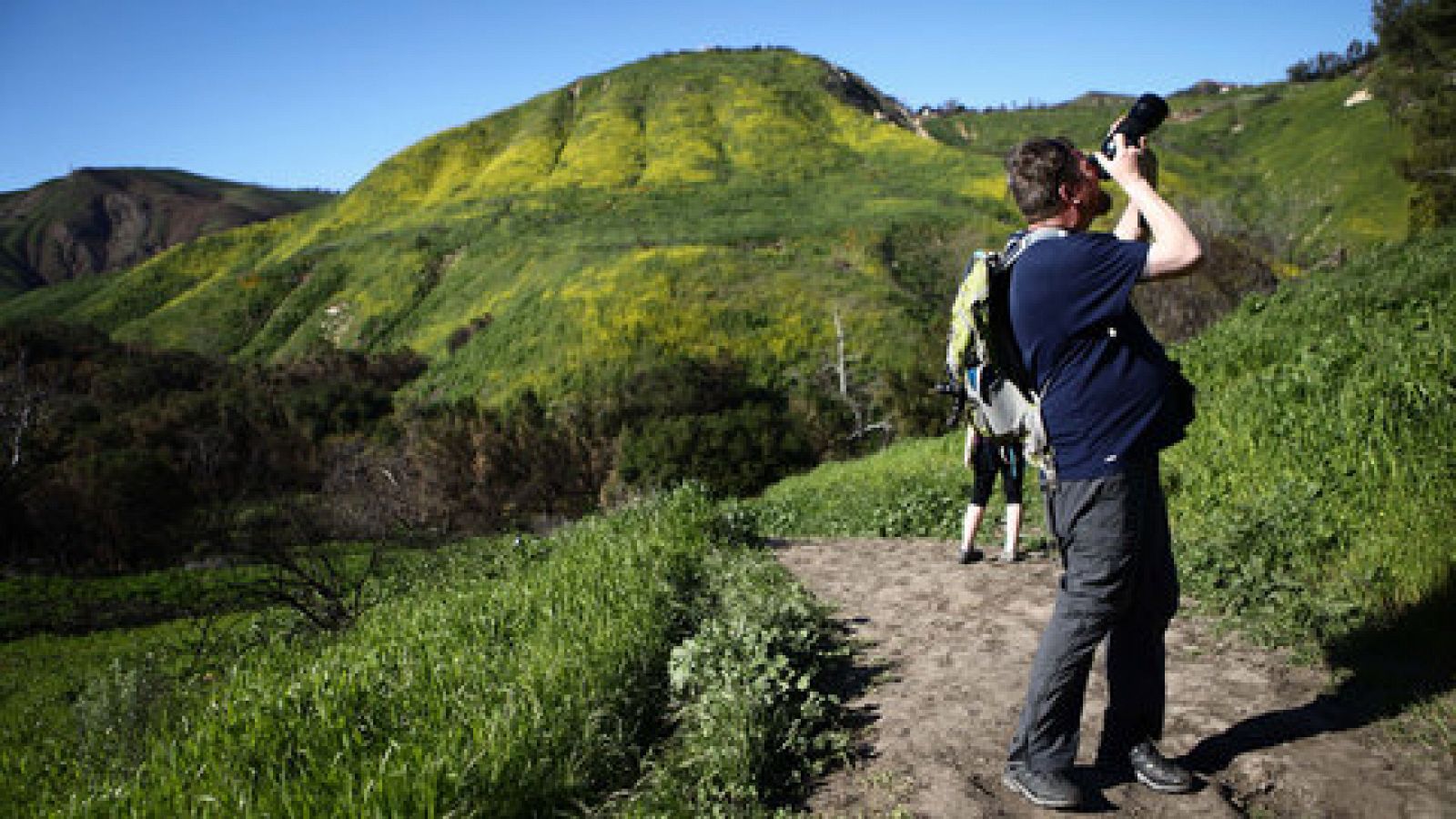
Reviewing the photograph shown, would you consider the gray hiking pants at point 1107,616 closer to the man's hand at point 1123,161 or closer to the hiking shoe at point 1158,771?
the hiking shoe at point 1158,771

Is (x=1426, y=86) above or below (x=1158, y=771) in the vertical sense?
above

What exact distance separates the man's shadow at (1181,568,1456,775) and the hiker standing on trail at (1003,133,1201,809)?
A: 45 cm

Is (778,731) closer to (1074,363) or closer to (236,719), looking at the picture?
(1074,363)

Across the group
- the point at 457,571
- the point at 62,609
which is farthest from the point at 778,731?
the point at 62,609

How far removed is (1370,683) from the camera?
3.32 metres

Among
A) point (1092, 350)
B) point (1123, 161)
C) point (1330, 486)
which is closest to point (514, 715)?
point (1092, 350)

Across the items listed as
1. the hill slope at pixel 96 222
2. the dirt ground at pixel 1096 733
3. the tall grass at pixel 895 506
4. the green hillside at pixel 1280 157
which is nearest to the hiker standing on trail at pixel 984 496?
the dirt ground at pixel 1096 733

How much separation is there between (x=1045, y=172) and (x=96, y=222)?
217 m

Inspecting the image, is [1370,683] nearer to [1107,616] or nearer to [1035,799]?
[1107,616]

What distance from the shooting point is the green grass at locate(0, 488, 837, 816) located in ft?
8.90

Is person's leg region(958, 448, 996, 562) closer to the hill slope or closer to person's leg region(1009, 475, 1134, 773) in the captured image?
person's leg region(1009, 475, 1134, 773)

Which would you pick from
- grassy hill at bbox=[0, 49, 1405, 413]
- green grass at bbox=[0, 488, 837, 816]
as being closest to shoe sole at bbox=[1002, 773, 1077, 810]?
green grass at bbox=[0, 488, 837, 816]

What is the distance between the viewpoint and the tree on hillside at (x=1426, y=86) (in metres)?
31.0

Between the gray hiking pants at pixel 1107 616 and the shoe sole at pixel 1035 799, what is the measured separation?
7cm
